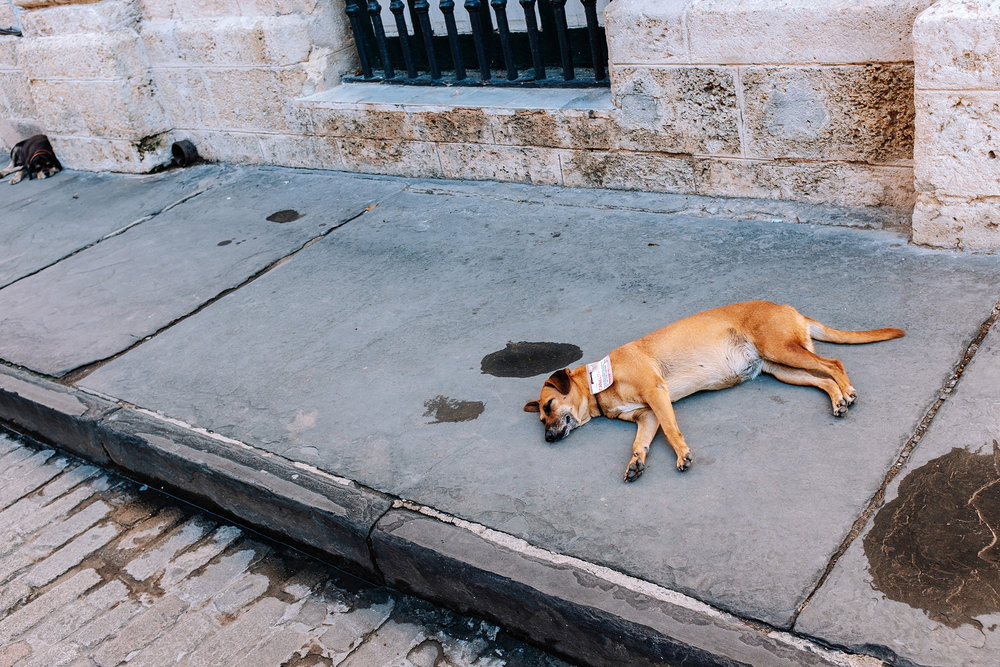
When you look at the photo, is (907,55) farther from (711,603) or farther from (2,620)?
(2,620)

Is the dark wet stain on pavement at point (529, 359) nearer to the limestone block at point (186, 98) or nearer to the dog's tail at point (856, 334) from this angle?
the dog's tail at point (856, 334)

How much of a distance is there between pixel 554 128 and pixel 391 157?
159cm

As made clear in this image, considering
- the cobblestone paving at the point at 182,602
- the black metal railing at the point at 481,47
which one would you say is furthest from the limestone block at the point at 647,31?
the cobblestone paving at the point at 182,602

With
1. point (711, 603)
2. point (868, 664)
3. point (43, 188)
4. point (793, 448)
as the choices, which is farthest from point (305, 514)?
point (43, 188)

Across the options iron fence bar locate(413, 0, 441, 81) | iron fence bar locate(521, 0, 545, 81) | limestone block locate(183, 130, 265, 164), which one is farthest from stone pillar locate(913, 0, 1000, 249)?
limestone block locate(183, 130, 265, 164)

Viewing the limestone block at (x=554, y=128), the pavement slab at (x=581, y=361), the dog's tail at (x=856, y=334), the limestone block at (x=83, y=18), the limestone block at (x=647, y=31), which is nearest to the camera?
the pavement slab at (x=581, y=361)

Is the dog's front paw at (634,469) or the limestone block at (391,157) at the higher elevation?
the limestone block at (391,157)

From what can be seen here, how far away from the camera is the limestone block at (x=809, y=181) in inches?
194

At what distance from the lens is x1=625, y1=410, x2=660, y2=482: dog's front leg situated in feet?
11.1

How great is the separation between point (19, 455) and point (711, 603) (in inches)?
154

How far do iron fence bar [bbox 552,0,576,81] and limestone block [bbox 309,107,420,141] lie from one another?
123cm

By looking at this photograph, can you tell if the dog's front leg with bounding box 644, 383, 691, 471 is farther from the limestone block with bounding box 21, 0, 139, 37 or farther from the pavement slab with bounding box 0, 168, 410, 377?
the limestone block with bounding box 21, 0, 139, 37

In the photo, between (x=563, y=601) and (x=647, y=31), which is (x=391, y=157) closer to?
(x=647, y=31)

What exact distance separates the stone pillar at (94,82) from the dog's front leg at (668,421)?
251 inches
